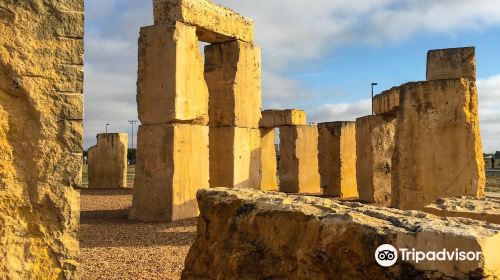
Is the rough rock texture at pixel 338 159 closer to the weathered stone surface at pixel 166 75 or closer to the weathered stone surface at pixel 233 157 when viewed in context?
the weathered stone surface at pixel 233 157

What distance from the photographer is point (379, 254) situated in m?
2.48

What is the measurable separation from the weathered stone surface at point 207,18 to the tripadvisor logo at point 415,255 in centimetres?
671

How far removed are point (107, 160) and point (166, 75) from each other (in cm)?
802

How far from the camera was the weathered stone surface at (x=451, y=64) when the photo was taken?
662 cm

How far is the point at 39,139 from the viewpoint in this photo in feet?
8.53

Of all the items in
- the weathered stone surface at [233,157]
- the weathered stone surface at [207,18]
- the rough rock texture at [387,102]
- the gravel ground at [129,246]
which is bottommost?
the gravel ground at [129,246]

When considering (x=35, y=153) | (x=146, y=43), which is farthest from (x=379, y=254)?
(x=146, y=43)

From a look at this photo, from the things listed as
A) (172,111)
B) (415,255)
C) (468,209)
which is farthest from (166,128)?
(415,255)

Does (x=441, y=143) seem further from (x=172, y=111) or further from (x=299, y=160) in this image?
(x=299, y=160)

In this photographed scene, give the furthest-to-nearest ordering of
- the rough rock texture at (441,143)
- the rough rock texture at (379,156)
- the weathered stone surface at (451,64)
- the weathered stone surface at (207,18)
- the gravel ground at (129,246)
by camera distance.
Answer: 1. the rough rock texture at (379,156)
2. the weathered stone surface at (207,18)
3. the weathered stone surface at (451,64)
4. the rough rock texture at (441,143)
5. the gravel ground at (129,246)

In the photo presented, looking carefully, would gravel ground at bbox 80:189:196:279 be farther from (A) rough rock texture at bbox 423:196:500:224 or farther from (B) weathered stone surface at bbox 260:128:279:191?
(B) weathered stone surface at bbox 260:128:279:191

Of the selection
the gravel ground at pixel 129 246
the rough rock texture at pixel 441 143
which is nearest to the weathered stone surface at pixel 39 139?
the gravel ground at pixel 129 246

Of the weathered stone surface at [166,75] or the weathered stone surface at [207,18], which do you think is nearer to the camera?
the weathered stone surface at [166,75]

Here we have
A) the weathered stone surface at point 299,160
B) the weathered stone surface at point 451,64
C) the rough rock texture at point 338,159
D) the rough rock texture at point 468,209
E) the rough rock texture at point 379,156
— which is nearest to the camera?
the rough rock texture at point 468,209
